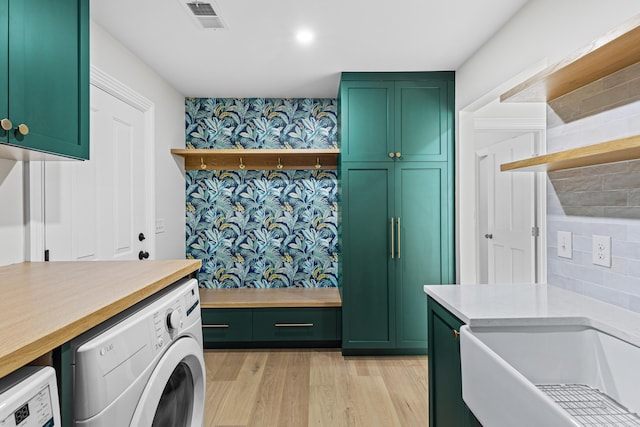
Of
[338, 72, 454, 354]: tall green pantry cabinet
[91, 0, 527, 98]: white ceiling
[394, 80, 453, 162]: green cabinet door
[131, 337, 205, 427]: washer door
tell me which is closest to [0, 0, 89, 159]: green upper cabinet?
[91, 0, 527, 98]: white ceiling

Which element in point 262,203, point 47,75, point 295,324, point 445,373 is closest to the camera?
point 47,75

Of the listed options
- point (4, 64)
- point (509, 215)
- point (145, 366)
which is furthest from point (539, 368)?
point (509, 215)

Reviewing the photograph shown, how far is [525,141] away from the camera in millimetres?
3604

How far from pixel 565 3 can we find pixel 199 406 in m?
2.37

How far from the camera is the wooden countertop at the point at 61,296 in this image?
0.74 meters

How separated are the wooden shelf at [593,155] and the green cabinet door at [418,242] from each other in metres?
1.53

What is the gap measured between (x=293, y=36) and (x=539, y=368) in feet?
7.41

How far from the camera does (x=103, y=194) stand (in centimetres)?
245

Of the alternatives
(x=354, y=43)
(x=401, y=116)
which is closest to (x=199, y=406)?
(x=354, y=43)

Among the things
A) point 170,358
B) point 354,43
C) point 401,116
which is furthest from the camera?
point 401,116

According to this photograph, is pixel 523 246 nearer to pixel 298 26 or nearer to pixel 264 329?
pixel 264 329

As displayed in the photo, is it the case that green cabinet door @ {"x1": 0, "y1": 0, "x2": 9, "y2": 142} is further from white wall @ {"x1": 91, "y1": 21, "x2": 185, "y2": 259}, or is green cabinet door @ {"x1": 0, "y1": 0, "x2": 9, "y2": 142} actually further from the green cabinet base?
the green cabinet base

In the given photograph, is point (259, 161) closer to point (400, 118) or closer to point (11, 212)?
point (400, 118)

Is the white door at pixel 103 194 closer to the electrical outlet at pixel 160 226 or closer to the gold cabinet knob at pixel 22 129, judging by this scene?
the electrical outlet at pixel 160 226
